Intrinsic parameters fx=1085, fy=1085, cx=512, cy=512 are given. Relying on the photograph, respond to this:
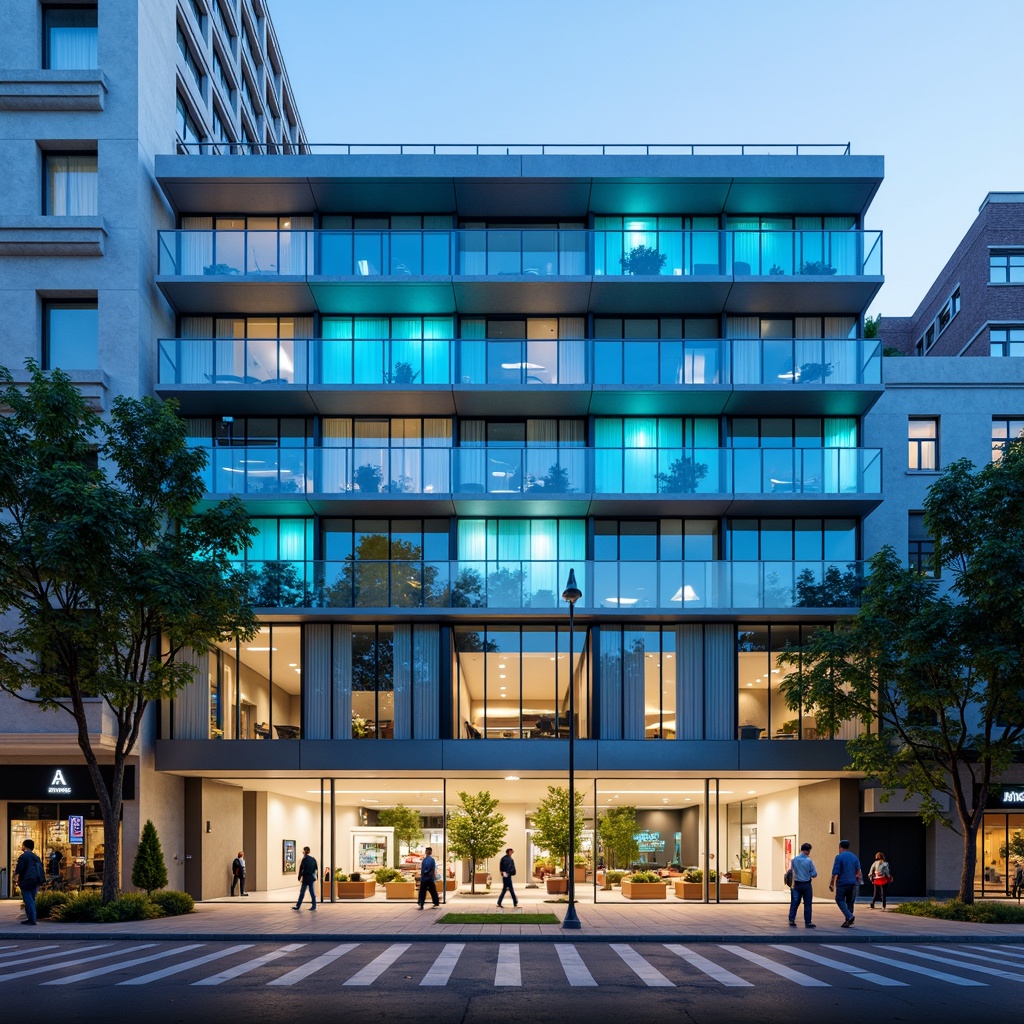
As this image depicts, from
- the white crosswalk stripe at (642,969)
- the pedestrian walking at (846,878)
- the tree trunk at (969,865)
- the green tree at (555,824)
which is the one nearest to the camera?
the white crosswalk stripe at (642,969)

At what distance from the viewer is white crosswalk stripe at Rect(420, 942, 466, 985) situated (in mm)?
15548

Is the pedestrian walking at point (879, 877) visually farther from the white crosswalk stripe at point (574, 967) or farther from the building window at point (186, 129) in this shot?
the building window at point (186, 129)

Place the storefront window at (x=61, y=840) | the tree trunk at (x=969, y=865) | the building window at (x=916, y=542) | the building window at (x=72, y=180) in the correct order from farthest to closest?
the building window at (x=916, y=542) → the building window at (x=72, y=180) → the storefront window at (x=61, y=840) → the tree trunk at (x=969, y=865)

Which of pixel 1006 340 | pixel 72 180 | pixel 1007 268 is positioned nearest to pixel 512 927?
pixel 72 180

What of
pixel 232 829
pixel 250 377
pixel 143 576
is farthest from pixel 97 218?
pixel 232 829

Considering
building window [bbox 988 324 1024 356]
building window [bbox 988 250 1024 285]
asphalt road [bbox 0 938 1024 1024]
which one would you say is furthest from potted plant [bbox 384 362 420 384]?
building window [bbox 988 250 1024 285]

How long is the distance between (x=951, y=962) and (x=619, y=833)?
17866mm

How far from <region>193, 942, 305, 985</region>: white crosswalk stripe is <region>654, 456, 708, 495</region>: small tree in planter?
1673cm

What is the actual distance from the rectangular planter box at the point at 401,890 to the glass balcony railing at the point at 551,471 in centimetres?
1184

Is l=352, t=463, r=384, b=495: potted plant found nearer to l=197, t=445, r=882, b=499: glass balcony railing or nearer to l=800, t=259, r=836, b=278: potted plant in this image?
l=197, t=445, r=882, b=499: glass balcony railing

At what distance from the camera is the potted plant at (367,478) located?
105ft

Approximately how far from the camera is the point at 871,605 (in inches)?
1091

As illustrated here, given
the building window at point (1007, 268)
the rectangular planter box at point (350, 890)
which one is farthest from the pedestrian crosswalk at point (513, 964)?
the building window at point (1007, 268)

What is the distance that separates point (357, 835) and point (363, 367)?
50.5 feet
